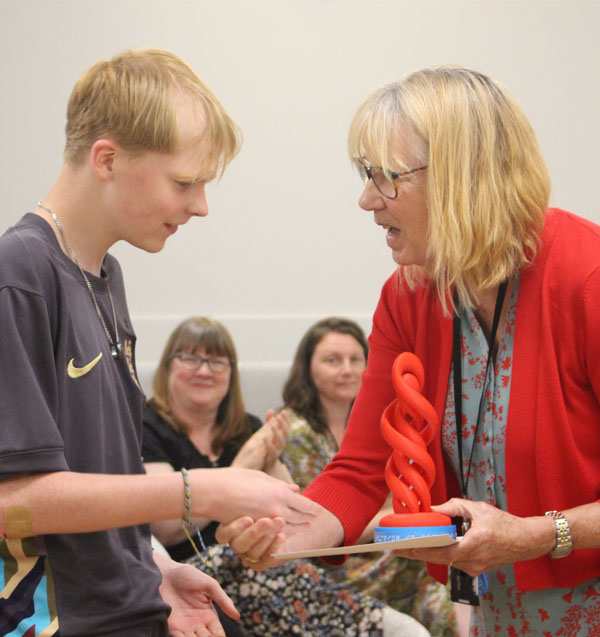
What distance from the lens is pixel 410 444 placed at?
137cm

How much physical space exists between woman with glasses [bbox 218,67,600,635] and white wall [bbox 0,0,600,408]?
84.0 inches

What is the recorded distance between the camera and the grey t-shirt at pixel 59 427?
104 centimetres

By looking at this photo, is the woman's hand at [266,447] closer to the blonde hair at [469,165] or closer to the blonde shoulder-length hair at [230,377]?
the blonde shoulder-length hair at [230,377]

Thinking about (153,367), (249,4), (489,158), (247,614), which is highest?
(249,4)

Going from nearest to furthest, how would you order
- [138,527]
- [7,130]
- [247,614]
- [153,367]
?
[138,527]
[247,614]
[153,367]
[7,130]

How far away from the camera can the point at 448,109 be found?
1.46 m

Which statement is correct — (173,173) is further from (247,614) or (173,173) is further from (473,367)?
(247,614)

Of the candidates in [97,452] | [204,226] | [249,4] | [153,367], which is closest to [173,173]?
[97,452]

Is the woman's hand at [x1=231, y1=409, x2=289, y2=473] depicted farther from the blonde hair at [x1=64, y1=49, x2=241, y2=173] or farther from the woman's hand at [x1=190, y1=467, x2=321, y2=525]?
the blonde hair at [x1=64, y1=49, x2=241, y2=173]

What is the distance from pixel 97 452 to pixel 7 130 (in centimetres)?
289

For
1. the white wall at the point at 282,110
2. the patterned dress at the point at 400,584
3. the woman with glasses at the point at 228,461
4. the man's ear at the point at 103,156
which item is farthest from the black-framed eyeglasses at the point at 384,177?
the white wall at the point at 282,110

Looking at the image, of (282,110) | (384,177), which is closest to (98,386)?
(384,177)

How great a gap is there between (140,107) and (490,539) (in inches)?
34.0

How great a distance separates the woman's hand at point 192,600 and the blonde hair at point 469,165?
65cm
